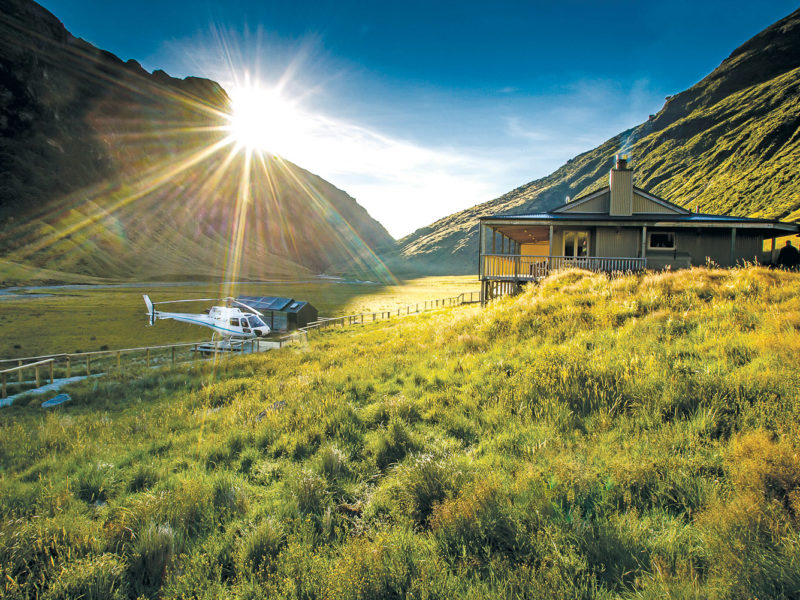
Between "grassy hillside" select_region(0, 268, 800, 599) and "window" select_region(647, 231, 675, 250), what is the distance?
17.1 meters

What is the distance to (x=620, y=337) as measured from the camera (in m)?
7.32

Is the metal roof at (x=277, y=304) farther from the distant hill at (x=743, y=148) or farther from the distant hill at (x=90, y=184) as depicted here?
the distant hill at (x=743, y=148)

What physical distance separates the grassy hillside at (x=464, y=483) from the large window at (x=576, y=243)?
16557mm

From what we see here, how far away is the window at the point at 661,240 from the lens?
22219mm

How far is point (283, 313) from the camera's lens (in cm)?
3675

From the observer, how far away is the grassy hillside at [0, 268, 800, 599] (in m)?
2.64

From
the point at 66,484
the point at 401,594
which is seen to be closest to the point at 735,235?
the point at 401,594

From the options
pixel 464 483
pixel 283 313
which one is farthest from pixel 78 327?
pixel 464 483

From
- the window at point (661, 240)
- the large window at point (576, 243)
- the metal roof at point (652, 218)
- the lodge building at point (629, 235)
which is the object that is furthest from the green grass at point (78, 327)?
the window at point (661, 240)

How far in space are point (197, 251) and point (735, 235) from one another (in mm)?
158300

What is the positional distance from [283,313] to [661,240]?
3201cm

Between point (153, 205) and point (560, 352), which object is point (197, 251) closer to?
point (153, 205)

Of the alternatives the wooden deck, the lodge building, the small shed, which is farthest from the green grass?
the lodge building

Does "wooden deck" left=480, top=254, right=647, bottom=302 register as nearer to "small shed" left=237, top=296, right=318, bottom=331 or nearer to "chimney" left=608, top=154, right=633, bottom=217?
"chimney" left=608, top=154, right=633, bottom=217
